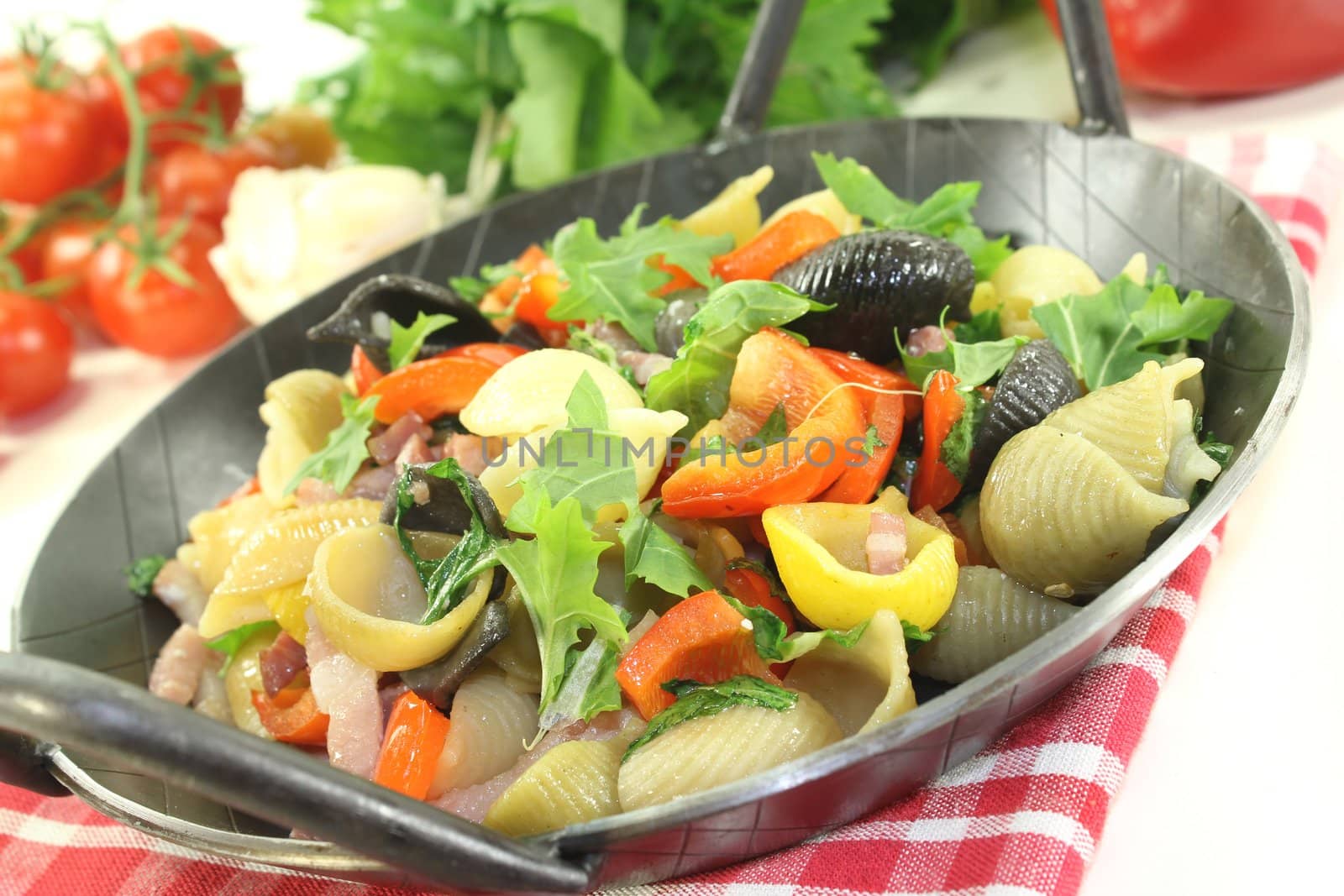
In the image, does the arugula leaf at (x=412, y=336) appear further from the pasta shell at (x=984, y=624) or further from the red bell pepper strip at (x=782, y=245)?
the pasta shell at (x=984, y=624)

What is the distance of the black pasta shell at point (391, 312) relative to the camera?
2084 millimetres

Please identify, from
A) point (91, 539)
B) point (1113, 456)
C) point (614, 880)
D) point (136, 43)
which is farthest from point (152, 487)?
point (136, 43)

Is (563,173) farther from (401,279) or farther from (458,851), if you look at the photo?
(458,851)

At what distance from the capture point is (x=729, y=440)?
5.64 feet

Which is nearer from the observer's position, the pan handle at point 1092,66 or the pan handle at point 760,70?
the pan handle at point 1092,66

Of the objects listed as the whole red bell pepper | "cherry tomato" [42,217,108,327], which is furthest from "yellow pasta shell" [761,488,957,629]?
"cherry tomato" [42,217,108,327]

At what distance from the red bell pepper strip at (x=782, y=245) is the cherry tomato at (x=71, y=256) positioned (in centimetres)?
232

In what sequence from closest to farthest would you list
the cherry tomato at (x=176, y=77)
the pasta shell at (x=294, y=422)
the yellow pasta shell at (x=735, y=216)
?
the pasta shell at (x=294, y=422) < the yellow pasta shell at (x=735, y=216) < the cherry tomato at (x=176, y=77)

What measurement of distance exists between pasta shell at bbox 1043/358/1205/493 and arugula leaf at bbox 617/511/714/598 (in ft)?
1.78

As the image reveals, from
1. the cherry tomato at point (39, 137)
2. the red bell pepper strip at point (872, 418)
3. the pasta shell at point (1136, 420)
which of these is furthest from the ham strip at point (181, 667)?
the cherry tomato at point (39, 137)

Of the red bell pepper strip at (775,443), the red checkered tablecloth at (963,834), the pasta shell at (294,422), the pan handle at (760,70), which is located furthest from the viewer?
the pan handle at (760,70)

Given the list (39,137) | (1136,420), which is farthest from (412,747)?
(39,137)

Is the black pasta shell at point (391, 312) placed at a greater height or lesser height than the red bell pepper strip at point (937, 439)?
greater

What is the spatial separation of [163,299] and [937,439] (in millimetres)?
2432
